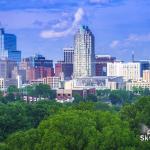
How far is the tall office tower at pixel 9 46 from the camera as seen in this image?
13688 cm

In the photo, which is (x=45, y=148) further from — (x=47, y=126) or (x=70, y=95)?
(x=70, y=95)

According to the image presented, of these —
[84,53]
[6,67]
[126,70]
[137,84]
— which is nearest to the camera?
[137,84]

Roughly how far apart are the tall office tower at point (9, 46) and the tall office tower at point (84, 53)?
97.5ft

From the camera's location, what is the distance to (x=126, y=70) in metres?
107

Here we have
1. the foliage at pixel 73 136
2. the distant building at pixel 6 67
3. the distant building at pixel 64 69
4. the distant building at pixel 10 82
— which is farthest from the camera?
the distant building at pixel 6 67

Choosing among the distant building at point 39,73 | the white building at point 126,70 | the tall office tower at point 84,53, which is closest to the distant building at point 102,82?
the tall office tower at point 84,53

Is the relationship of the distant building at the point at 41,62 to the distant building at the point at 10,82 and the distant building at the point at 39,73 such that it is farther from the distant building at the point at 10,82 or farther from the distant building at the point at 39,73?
the distant building at the point at 10,82

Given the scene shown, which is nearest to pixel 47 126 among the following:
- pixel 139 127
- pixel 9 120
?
pixel 139 127

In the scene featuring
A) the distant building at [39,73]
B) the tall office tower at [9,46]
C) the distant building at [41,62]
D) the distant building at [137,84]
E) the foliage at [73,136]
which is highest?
the tall office tower at [9,46]

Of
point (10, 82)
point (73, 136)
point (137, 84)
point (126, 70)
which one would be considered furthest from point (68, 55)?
point (73, 136)

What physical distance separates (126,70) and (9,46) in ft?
141

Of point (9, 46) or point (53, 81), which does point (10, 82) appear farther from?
A: point (9, 46)

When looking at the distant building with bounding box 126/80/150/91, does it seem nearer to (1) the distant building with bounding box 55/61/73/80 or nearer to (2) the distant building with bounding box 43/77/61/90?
(2) the distant building with bounding box 43/77/61/90

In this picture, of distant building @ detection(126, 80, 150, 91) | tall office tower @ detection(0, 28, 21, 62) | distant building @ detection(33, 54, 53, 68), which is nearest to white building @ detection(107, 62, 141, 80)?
distant building @ detection(33, 54, 53, 68)
